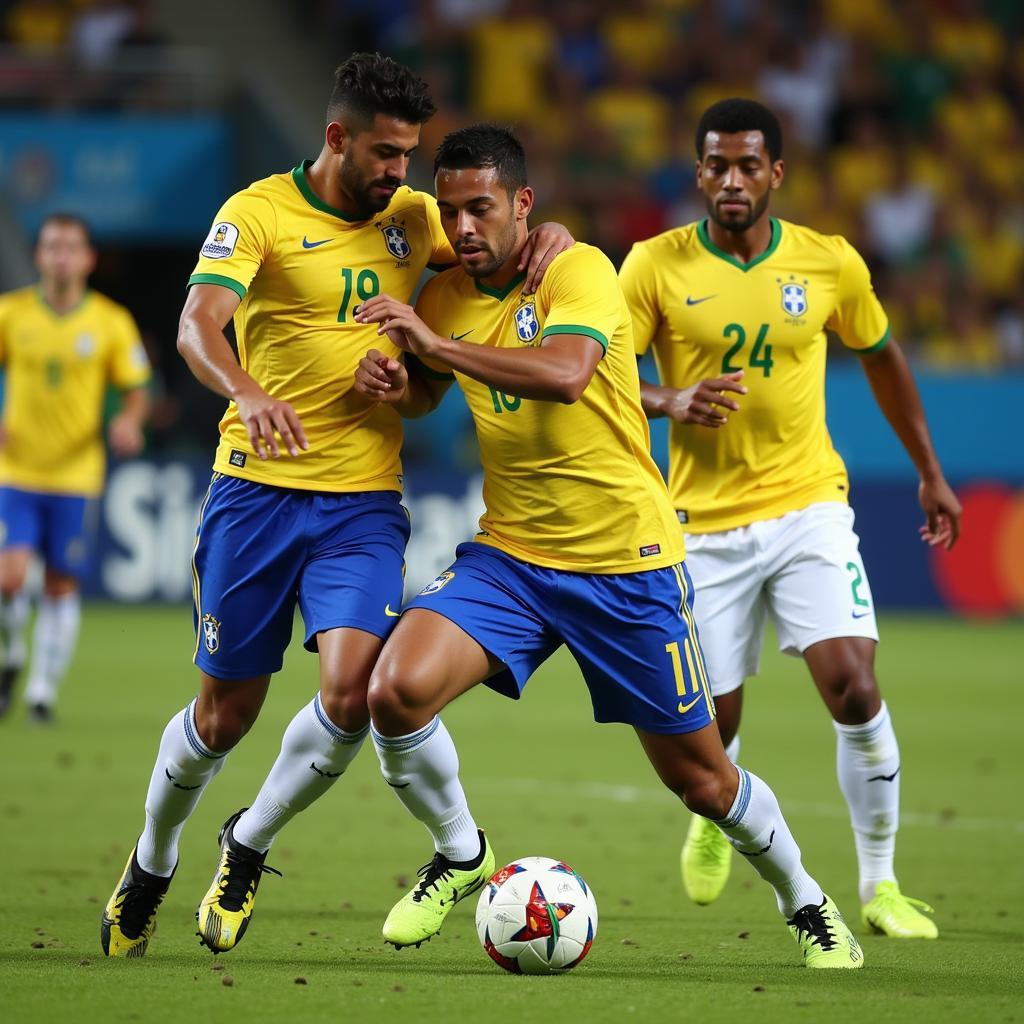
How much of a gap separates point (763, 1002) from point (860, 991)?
333 millimetres

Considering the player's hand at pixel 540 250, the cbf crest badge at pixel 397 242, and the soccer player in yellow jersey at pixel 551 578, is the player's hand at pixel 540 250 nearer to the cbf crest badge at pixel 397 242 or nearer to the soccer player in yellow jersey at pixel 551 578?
the soccer player in yellow jersey at pixel 551 578

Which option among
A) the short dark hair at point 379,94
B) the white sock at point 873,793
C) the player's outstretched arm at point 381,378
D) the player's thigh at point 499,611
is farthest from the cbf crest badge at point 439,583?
the white sock at point 873,793

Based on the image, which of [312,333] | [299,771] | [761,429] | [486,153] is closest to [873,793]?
[761,429]

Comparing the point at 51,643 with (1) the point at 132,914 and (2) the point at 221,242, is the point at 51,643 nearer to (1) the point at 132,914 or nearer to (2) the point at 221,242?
(1) the point at 132,914

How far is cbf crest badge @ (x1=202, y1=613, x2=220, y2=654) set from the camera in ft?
17.9

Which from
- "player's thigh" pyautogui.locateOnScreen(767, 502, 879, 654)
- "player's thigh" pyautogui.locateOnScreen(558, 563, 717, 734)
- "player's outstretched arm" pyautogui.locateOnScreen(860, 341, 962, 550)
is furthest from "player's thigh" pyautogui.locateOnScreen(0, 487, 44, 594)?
"player's thigh" pyautogui.locateOnScreen(558, 563, 717, 734)

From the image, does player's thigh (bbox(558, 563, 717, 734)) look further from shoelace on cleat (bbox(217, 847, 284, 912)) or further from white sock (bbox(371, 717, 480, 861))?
shoelace on cleat (bbox(217, 847, 284, 912))

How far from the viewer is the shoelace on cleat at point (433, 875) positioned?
547 centimetres

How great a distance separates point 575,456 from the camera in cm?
537

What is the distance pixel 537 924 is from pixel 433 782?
511mm

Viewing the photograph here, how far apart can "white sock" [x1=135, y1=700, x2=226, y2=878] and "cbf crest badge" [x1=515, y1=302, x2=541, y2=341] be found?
4.78 feet

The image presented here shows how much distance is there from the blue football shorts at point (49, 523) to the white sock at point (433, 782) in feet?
20.0

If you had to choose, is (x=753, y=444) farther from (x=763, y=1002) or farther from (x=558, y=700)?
(x=558, y=700)

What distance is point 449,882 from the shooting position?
5512 millimetres
